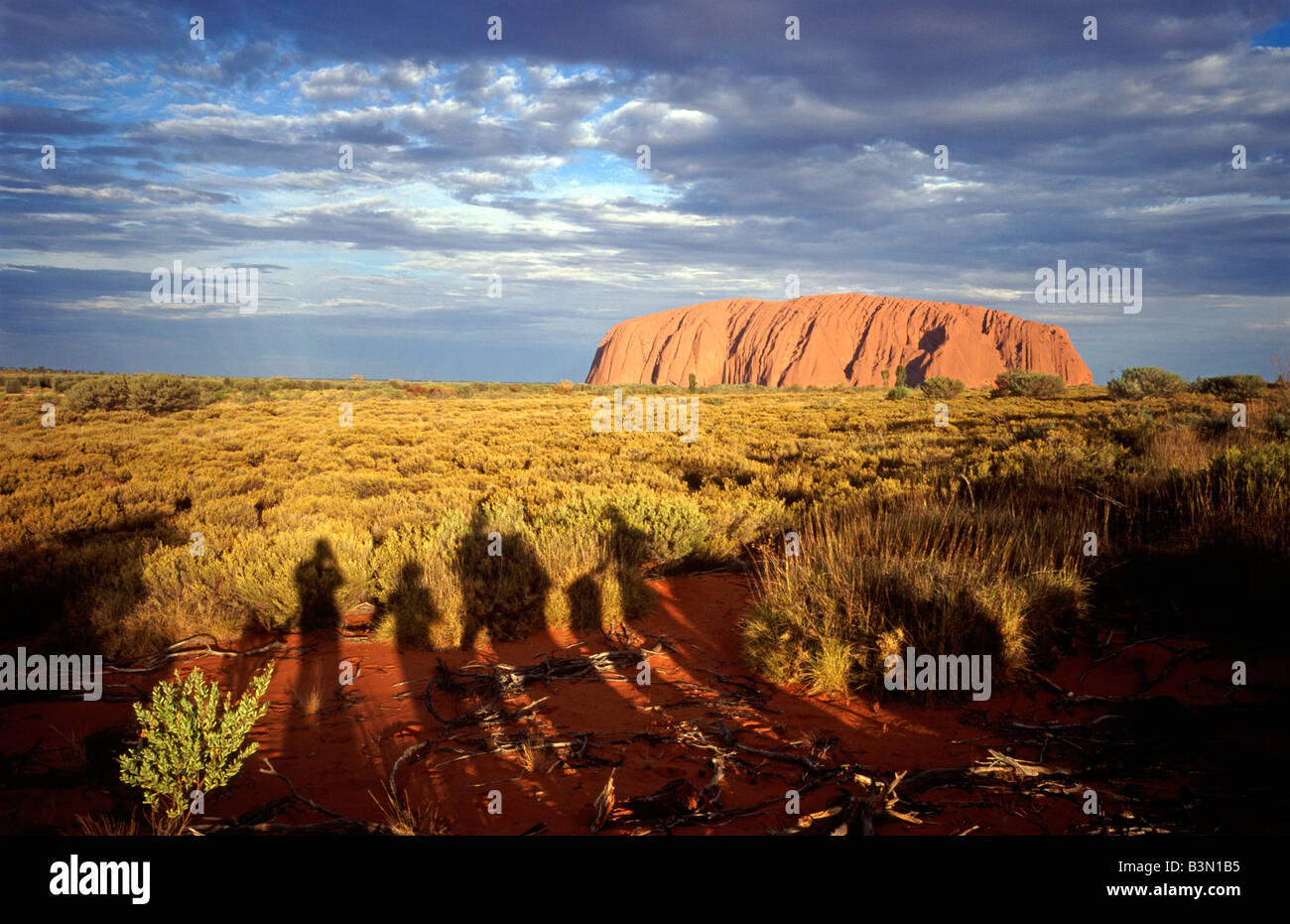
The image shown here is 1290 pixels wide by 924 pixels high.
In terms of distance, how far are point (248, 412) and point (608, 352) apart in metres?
161

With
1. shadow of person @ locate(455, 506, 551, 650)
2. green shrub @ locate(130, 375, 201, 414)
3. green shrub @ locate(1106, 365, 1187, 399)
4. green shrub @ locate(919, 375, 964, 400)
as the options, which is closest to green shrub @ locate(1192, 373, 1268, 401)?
green shrub @ locate(1106, 365, 1187, 399)

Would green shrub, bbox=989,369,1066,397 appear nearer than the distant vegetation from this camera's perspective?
No

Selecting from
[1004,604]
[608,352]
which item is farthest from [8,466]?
[608,352]

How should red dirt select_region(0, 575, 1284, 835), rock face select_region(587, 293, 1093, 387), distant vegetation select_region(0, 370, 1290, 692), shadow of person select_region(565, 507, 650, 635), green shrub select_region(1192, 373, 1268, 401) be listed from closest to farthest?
red dirt select_region(0, 575, 1284, 835), distant vegetation select_region(0, 370, 1290, 692), shadow of person select_region(565, 507, 650, 635), green shrub select_region(1192, 373, 1268, 401), rock face select_region(587, 293, 1093, 387)

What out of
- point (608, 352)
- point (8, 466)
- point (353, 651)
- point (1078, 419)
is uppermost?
point (608, 352)

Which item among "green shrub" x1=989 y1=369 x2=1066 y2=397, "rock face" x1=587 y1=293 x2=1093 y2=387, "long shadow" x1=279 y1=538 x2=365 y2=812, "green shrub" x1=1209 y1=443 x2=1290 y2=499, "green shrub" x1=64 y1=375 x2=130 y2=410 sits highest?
"rock face" x1=587 y1=293 x2=1093 y2=387

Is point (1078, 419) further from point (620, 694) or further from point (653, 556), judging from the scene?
point (620, 694)

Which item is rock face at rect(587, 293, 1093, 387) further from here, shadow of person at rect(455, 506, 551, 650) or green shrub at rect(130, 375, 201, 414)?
shadow of person at rect(455, 506, 551, 650)

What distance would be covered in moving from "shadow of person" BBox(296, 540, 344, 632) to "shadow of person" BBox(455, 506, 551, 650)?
1.32 metres

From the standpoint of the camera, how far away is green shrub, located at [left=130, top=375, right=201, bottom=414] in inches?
1057

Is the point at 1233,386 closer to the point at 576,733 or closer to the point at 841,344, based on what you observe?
the point at 576,733

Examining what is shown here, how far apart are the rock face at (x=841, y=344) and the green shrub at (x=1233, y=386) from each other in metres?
95.7

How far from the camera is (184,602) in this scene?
6.16 m

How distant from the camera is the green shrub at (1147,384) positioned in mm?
27172
